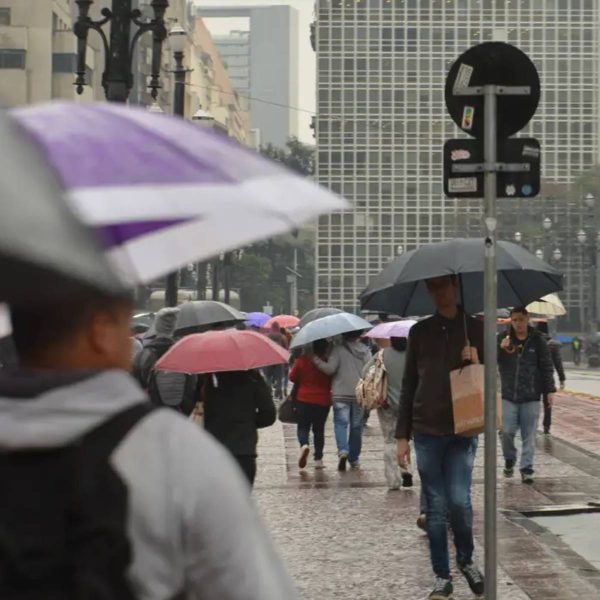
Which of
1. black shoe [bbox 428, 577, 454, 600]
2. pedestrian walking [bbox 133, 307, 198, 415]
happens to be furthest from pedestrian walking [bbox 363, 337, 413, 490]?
black shoe [bbox 428, 577, 454, 600]

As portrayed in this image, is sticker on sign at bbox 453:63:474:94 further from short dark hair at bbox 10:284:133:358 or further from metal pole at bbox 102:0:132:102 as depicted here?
metal pole at bbox 102:0:132:102

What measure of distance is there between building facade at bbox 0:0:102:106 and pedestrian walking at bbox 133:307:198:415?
71.6 meters

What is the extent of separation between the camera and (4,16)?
8406 centimetres

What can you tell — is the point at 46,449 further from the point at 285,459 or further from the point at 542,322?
the point at 542,322

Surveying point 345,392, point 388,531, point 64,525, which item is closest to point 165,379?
point 388,531

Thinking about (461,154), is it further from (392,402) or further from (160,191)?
(392,402)

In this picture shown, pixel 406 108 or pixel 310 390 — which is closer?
pixel 310 390

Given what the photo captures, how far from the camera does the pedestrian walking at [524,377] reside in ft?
48.9

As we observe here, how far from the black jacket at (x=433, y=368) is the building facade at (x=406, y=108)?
159 metres

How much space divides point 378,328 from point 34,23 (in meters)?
70.5

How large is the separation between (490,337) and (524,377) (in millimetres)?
7931

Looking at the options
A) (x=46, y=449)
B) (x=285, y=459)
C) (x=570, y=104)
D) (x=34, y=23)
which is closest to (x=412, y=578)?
(x=46, y=449)

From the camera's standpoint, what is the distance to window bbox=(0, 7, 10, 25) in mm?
83750

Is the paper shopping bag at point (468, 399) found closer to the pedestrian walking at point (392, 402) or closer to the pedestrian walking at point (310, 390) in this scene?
the pedestrian walking at point (392, 402)
